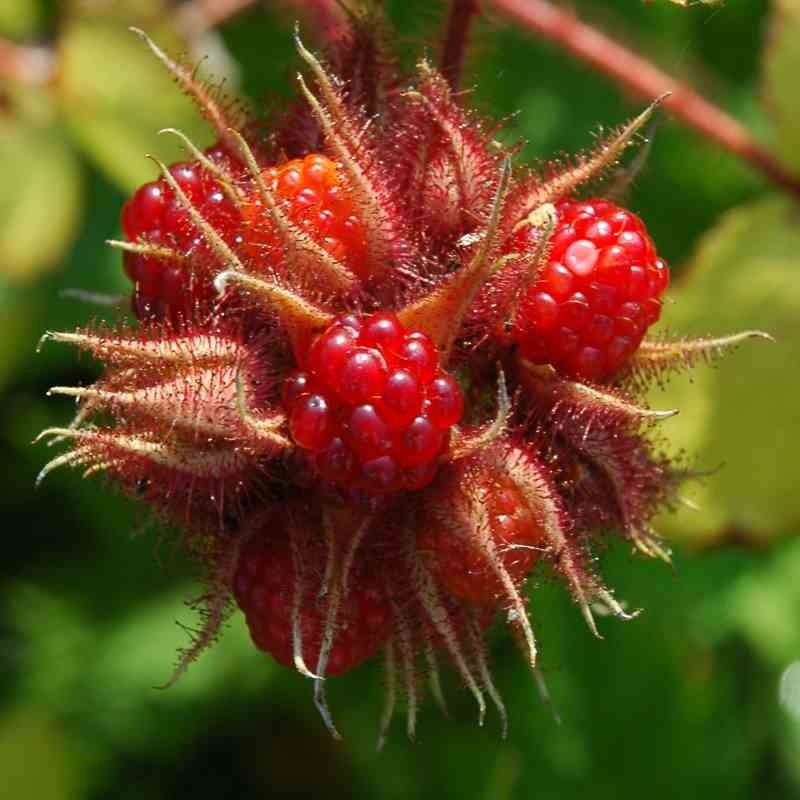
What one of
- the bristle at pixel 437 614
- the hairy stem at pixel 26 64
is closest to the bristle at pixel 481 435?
the bristle at pixel 437 614

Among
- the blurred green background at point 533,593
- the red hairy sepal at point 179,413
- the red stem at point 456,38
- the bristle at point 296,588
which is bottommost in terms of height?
the blurred green background at point 533,593

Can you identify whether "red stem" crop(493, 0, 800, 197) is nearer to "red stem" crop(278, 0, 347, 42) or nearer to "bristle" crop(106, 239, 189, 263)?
"red stem" crop(278, 0, 347, 42)

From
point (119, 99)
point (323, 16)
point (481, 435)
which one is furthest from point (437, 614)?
point (119, 99)

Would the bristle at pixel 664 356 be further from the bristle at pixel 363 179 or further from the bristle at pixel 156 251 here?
the bristle at pixel 156 251

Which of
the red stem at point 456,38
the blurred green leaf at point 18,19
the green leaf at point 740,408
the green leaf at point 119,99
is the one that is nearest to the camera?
the red stem at point 456,38

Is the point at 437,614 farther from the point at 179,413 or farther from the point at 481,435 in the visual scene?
the point at 179,413

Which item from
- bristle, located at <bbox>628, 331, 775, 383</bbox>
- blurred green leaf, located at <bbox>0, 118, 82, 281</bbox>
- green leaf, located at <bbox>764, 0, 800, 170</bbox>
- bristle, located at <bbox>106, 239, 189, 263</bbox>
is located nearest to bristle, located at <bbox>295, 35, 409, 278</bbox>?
bristle, located at <bbox>106, 239, 189, 263</bbox>
